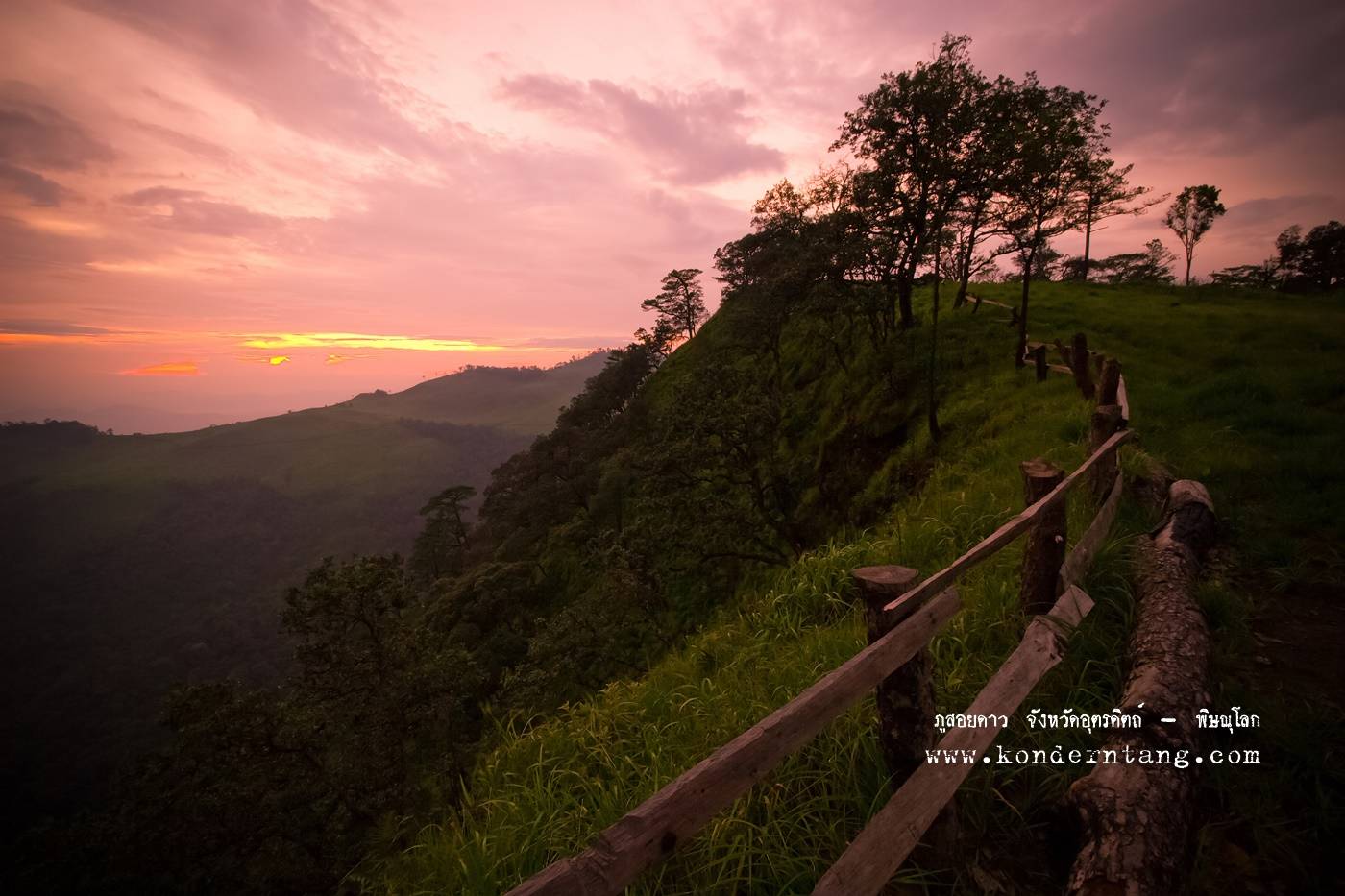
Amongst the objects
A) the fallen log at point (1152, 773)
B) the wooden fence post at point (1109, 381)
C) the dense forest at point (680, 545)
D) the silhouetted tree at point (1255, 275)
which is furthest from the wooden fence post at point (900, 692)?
the silhouetted tree at point (1255, 275)

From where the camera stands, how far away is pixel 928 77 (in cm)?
1382

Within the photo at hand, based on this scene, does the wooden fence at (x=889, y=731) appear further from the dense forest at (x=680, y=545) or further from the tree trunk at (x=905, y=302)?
the tree trunk at (x=905, y=302)

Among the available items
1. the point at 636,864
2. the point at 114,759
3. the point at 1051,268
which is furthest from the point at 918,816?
the point at 114,759

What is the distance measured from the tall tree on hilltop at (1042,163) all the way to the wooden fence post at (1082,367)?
537 centimetres

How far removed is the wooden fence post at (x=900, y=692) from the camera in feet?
8.73

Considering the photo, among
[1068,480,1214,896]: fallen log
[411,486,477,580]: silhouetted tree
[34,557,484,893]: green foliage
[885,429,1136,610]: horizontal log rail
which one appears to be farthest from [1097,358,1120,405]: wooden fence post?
[411,486,477,580]: silhouetted tree

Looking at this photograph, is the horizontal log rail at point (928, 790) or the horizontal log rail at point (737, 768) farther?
the horizontal log rail at point (928, 790)

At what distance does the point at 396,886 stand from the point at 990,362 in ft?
69.7

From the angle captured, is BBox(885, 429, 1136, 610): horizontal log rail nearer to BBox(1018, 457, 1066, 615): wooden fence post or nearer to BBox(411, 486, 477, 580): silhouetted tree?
BBox(1018, 457, 1066, 615): wooden fence post

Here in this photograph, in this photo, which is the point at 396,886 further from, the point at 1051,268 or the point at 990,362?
the point at 1051,268

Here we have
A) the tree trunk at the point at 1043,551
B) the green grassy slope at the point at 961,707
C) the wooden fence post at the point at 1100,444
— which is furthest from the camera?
the wooden fence post at the point at 1100,444

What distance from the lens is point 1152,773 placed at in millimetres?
2715

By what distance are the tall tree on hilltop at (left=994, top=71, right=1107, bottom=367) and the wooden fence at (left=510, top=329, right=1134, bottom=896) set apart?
14955mm

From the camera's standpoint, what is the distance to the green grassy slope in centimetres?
281
